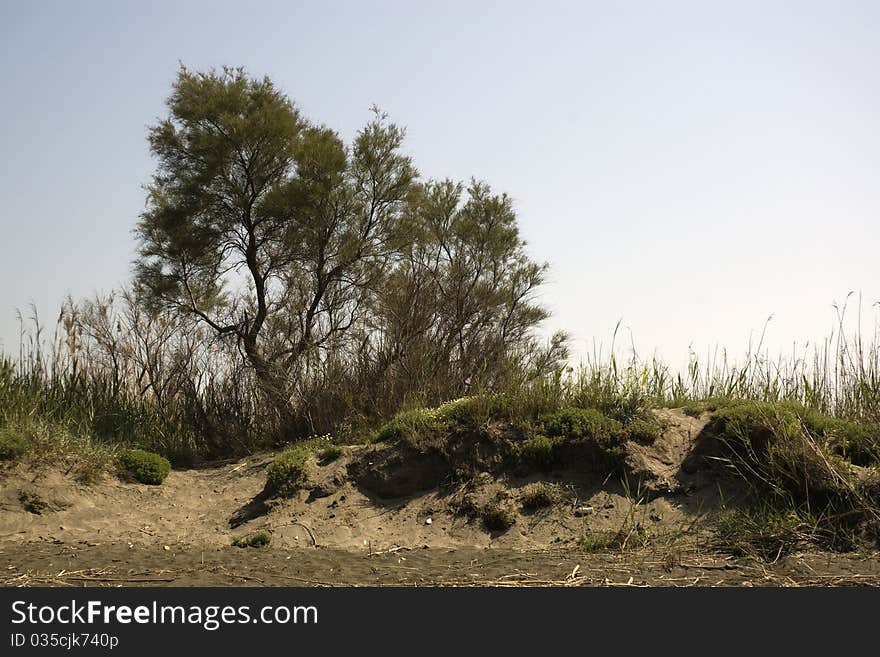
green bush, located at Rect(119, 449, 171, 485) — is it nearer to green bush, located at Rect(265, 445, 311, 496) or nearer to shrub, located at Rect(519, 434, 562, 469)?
green bush, located at Rect(265, 445, 311, 496)

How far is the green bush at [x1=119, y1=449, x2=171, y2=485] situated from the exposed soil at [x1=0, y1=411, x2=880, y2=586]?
198 mm

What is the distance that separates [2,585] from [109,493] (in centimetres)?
335

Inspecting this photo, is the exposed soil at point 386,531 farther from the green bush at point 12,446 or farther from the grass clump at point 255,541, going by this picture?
the green bush at point 12,446

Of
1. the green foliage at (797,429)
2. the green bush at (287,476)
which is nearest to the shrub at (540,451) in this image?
the green foliage at (797,429)

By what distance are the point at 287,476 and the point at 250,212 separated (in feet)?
28.1

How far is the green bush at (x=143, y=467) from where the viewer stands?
10516 millimetres

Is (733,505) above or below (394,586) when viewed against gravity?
above

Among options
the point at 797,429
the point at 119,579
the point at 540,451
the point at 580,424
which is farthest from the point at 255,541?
the point at 797,429

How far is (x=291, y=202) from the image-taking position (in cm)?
1655

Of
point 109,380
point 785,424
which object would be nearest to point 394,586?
point 785,424

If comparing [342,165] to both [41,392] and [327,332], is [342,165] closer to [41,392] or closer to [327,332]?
[327,332]

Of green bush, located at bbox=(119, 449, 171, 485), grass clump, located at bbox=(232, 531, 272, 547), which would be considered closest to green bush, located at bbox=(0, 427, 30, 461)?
green bush, located at bbox=(119, 449, 171, 485)

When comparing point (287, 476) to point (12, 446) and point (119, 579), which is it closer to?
point (119, 579)

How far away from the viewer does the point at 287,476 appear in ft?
31.6
